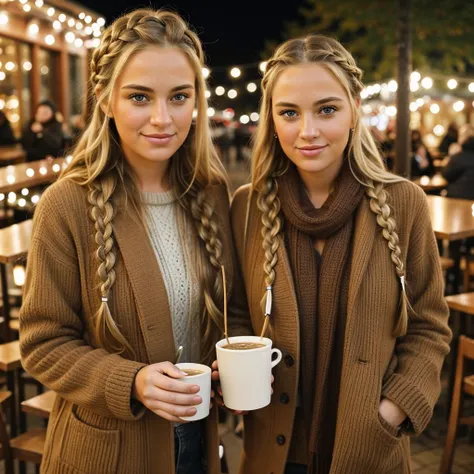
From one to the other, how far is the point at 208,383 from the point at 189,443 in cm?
36

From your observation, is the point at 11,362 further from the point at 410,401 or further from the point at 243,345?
the point at 410,401

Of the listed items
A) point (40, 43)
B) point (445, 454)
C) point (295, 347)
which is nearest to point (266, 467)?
point (295, 347)

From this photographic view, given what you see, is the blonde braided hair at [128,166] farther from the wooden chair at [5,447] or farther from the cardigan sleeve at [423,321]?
the wooden chair at [5,447]

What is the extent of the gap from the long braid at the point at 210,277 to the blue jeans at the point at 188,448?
196 mm

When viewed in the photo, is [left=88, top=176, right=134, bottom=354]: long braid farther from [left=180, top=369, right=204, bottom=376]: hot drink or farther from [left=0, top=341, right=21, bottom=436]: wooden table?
[left=0, top=341, right=21, bottom=436]: wooden table

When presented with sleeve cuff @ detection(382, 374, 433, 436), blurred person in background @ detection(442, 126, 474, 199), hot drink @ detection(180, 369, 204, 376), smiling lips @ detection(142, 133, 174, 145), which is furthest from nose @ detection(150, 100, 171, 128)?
blurred person in background @ detection(442, 126, 474, 199)

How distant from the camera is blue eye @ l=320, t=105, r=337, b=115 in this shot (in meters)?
1.78

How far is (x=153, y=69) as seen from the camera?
1718 millimetres

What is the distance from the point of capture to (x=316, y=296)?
181 cm

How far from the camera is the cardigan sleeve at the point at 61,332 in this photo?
1.63 m

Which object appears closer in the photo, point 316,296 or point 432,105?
point 316,296

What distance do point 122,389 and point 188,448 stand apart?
36 centimetres

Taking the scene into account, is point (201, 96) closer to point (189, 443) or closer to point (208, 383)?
point (208, 383)

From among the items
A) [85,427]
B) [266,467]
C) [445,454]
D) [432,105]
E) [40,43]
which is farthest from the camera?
[432,105]
